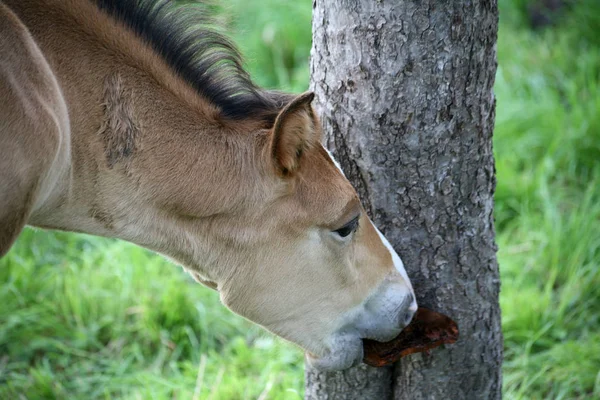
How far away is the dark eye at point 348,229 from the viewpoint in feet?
7.12

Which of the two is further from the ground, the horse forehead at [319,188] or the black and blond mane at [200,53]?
the black and blond mane at [200,53]

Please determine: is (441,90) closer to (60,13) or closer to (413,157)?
(413,157)

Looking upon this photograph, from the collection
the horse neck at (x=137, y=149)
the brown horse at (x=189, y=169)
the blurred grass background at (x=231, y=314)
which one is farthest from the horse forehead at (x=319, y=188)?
the blurred grass background at (x=231, y=314)

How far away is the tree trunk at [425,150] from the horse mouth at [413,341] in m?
0.07

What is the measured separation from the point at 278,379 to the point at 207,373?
35cm

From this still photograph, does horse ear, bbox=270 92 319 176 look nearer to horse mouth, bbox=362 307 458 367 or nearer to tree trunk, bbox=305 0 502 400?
tree trunk, bbox=305 0 502 400

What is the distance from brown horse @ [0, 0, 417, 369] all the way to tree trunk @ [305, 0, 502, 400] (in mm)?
187

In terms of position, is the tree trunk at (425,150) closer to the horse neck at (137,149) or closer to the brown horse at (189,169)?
the brown horse at (189,169)

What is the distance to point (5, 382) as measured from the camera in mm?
3320

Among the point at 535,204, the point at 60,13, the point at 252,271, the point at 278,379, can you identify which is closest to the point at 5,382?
the point at 278,379

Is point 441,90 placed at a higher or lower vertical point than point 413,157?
higher

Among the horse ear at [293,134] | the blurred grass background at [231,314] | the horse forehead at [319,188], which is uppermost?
the horse ear at [293,134]

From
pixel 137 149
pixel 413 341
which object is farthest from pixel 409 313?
pixel 137 149

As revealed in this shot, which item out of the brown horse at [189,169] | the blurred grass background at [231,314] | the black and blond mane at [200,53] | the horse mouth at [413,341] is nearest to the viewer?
the brown horse at [189,169]
